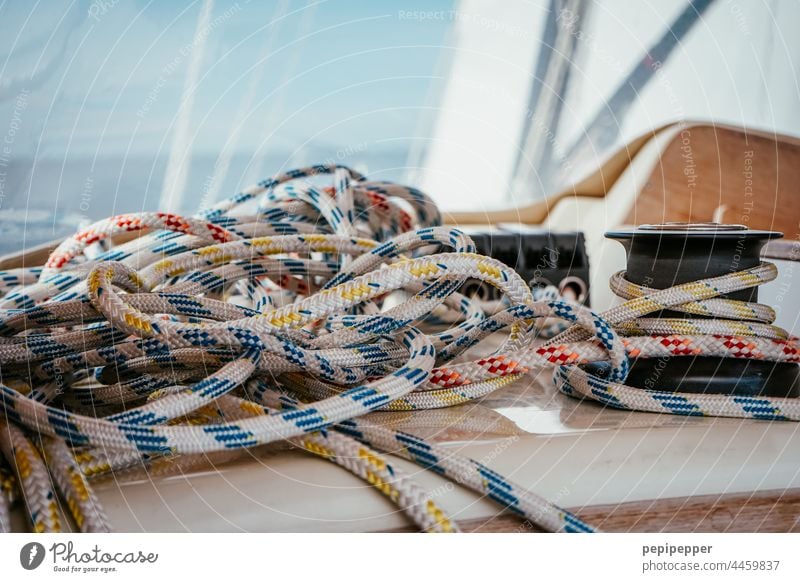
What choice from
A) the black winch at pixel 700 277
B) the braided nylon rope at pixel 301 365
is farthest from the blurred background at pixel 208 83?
the black winch at pixel 700 277

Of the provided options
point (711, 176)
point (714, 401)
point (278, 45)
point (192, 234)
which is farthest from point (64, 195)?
point (711, 176)

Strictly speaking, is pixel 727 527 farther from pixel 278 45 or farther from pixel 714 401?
pixel 278 45

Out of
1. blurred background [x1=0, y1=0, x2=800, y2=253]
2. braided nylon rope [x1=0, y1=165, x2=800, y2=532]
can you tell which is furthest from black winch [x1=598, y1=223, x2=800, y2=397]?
blurred background [x1=0, y1=0, x2=800, y2=253]

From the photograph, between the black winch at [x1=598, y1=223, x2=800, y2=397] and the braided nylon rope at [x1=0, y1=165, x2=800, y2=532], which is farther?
the black winch at [x1=598, y1=223, x2=800, y2=397]

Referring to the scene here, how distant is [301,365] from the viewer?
508mm

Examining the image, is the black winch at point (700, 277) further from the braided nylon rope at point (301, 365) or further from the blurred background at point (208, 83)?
the blurred background at point (208, 83)

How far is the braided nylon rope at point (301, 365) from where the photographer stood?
41 centimetres

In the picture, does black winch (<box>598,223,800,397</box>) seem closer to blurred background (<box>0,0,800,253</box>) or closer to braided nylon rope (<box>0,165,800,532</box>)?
braided nylon rope (<box>0,165,800,532</box>)

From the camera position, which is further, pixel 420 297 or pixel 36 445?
pixel 420 297

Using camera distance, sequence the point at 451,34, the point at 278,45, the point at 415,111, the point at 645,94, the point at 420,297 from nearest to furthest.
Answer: the point at 420,297 → the point at 278,45 → the point at 451,34 → the point at 415,111 → the point at 645,94

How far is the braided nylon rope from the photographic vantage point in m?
0.41

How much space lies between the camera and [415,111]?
921 mm

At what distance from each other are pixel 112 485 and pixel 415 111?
2.05 ft

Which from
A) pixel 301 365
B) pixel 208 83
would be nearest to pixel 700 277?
pixel 301 365
